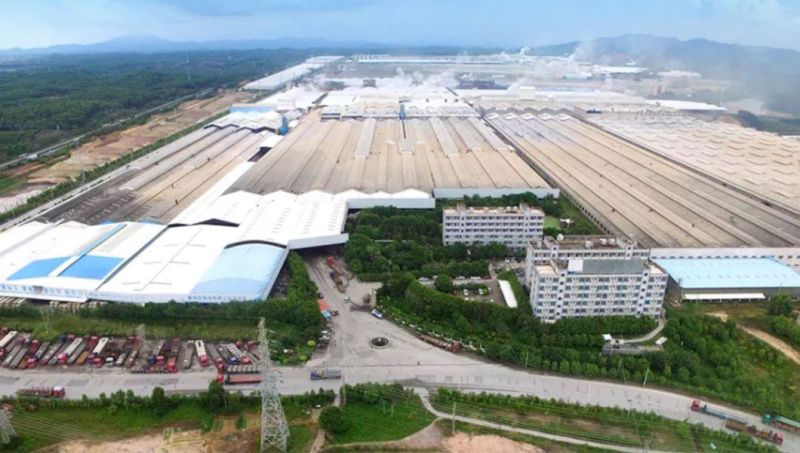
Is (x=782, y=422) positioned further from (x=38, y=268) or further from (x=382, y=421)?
(x=38, y=268)

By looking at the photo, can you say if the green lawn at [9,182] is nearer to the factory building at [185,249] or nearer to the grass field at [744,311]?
the factory building at [185,249]

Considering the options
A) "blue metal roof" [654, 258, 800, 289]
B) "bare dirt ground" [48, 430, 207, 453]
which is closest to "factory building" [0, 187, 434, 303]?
"bare dirt ground" [48, 430, 207, 453]

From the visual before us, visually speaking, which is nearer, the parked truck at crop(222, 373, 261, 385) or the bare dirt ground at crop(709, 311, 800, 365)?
the parked truck at crop(222, 373, 261, 385)

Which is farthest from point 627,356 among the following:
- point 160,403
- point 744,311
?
point 160,403

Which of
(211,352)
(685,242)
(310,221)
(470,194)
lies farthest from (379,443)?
(470,194)

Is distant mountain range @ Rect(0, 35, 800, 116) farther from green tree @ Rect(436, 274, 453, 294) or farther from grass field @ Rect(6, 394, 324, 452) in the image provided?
grass field @ Rect(6, 394, 324, 452)

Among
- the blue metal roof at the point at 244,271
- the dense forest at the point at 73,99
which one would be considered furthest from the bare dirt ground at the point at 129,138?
the blue metal roof at the point at 244,271
